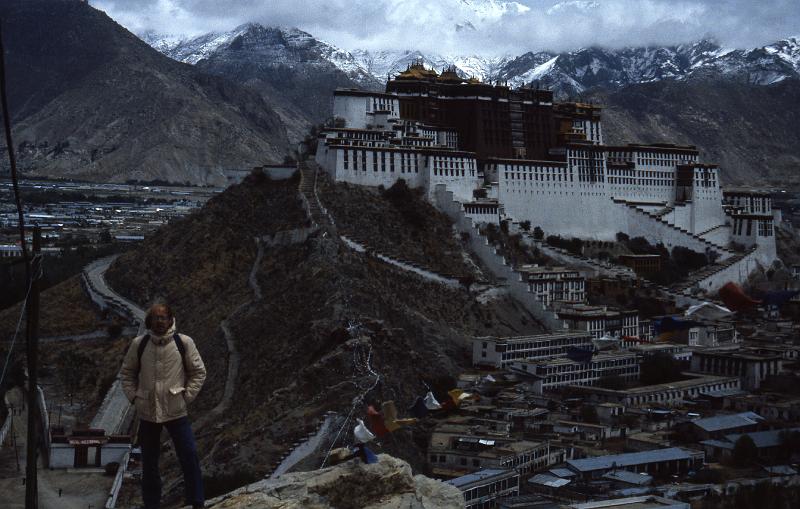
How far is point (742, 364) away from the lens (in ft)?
211

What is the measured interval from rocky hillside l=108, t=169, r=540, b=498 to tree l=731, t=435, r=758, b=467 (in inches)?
444

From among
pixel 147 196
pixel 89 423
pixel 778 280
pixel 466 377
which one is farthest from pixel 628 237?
pixel 147 196

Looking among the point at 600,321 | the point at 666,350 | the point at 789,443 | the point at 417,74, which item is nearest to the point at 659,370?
the point at 666,350

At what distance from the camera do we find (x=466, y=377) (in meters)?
59.5

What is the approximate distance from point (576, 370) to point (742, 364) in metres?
7.74

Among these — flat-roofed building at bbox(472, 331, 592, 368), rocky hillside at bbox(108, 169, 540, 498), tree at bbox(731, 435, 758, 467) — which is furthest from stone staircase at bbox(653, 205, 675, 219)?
tree at bbox(731, 435, 758, 467)

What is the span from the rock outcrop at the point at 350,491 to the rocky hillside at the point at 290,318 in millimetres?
28283

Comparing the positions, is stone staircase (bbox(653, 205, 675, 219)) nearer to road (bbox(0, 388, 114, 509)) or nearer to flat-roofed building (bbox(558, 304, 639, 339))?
flat-roofed building (bbox(558, 304, 639, 339))

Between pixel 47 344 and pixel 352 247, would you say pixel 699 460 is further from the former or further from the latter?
pixel 47 344

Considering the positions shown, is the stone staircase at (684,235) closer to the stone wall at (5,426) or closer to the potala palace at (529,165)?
the potala palace at (529,165)

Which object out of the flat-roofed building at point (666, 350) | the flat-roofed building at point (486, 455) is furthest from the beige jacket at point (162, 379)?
the flat-roofed building at point (666, 350)

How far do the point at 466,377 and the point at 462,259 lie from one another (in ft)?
54.8

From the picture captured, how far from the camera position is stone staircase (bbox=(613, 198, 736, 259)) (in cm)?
8906

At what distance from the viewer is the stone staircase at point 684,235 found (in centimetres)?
8906
